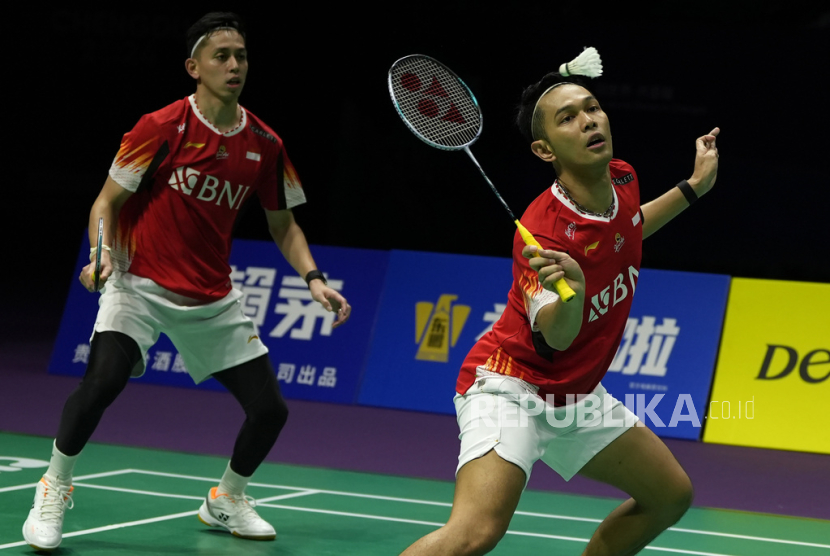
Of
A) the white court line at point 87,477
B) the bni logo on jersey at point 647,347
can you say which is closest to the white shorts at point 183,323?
the white court line at point 87,477

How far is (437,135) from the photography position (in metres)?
3.89

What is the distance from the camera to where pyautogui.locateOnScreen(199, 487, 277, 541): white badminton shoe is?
456cm

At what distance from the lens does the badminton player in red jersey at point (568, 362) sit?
3102 mm

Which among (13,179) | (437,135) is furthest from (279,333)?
(13,179)

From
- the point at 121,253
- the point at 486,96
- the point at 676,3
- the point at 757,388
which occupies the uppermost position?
the point at 676,3

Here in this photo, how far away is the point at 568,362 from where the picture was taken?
11.0ft

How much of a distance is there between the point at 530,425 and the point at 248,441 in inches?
63.1

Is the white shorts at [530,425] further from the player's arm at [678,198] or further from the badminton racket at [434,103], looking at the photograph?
the badminton racket at [434,103]

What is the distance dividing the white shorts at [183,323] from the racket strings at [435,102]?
45.1 inches

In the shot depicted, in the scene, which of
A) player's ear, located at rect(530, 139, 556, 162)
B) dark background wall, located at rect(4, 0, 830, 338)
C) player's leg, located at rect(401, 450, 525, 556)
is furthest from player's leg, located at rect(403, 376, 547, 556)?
dark background wall, located at rect(4, 0, 830, 338)

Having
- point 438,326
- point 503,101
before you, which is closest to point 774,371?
point 438,326

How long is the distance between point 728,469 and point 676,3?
22.9ft

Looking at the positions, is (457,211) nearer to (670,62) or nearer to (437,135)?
(670,62)

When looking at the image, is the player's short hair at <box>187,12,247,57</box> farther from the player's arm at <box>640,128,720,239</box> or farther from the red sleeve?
the player's arm at <box>640,128,720,239</box>
